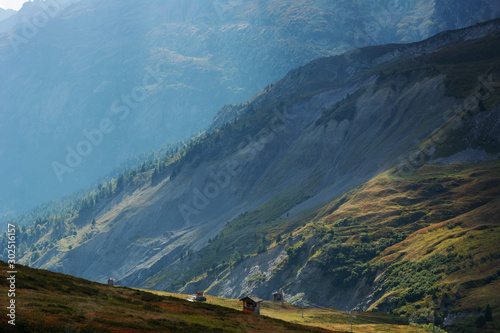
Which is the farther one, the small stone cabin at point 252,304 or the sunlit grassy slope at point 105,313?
the small stone cabin at point 252,304

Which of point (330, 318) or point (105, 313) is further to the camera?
point (330, 318)

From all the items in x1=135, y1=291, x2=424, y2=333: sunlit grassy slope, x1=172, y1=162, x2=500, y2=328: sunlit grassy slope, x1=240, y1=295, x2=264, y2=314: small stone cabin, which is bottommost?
x1=135, y1=291, x2=424, y2=333: sunlit grassy slope

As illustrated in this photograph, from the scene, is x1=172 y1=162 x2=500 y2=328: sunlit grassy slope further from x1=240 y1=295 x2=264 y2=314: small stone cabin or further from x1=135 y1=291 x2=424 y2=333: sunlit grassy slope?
x1=240 y1=295 x2=264 y2=314: small stone cabin

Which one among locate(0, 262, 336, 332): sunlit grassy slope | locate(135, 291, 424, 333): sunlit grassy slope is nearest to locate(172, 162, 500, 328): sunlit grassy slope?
locate(135, 291, 424, 333): sunlit grassy slope

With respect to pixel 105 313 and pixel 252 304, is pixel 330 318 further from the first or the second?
pixel 105 313

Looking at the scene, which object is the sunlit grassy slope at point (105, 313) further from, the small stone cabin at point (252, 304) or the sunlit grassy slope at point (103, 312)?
the small stone cabin at point (252, 304)

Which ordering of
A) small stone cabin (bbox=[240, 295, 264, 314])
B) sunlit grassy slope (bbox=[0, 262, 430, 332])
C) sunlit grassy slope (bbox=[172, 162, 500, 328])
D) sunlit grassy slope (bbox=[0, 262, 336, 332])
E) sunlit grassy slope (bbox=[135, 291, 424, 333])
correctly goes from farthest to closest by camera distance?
A: sunlit grassy slope (bbox=[172, 162, 500, 328]) < sunlit grassy slope (bbox=[135, 291, 424, 333]) < small stone cabin (bbox=[240, 295, 264, 314]) < sunlit grassy slope (bbox=[0, 262, 430, 332]) < sunlit grassy slope (bbox=[0, 262, 336, 332])

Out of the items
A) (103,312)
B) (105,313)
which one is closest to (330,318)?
(103,312)

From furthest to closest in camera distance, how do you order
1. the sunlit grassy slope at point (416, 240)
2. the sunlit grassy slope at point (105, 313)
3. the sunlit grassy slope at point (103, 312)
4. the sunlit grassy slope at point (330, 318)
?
the sunlit grassy slope at point (416, 240)
the sunlit grassy slope at point (330, 318)
the sunlit grassy slope at point (105, 313)
the sunlit grassy slope at point (103, 312)

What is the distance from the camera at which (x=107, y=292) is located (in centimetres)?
6812

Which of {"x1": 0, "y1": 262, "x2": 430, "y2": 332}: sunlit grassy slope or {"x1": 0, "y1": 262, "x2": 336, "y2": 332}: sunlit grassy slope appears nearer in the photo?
{"x1": 0, "y1": 262, "x2": 336, "y2": 332}: sunlit grassy slope

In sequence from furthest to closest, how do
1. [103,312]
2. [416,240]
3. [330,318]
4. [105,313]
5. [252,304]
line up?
1. [416,240]
2. [330,318]
3. [252,304]
4. [103,312]
5. [105,313]

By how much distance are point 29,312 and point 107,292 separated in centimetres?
2533

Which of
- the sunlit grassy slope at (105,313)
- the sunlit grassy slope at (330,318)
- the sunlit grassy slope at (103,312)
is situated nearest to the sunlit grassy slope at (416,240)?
the sunlit grassy slope at (330,318)
